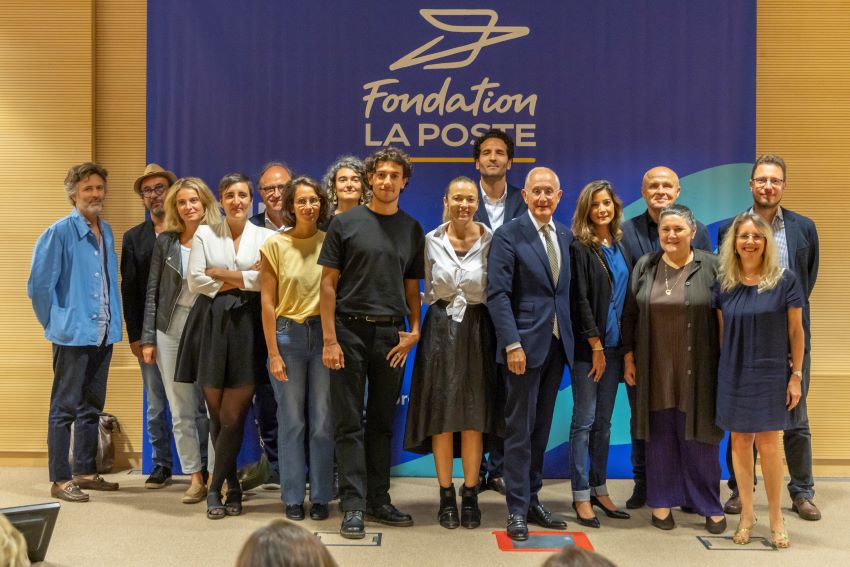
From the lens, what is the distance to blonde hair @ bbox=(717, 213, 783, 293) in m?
4.05

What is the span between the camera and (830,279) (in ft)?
18.9

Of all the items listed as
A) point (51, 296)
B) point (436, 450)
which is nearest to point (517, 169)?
point (436, 450)

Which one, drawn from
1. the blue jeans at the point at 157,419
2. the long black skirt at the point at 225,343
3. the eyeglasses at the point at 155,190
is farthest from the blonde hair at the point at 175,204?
the blue jeans at the point at 157,419

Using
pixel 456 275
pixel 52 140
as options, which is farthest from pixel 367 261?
pixel 52 140

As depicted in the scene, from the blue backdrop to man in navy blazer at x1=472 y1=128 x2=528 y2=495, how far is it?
1.45 ft

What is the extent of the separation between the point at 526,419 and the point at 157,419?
2.38 m

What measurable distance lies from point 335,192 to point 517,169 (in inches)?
49.7

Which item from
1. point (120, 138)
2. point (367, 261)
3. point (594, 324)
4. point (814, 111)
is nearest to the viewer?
point (367, 261)

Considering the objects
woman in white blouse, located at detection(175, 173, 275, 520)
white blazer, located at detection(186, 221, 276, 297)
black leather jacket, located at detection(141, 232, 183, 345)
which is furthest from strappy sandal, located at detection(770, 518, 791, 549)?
black leather jacket, located at detection(141, 232, 183, 345)

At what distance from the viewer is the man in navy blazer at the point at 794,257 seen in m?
4.69

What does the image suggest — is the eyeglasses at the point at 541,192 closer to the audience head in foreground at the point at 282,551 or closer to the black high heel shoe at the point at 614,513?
the black high heel shoe at the point at 614,513

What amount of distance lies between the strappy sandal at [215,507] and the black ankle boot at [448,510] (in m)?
1.13

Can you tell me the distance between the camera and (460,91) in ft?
18.0

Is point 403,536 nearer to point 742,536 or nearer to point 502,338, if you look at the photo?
point 502,338
